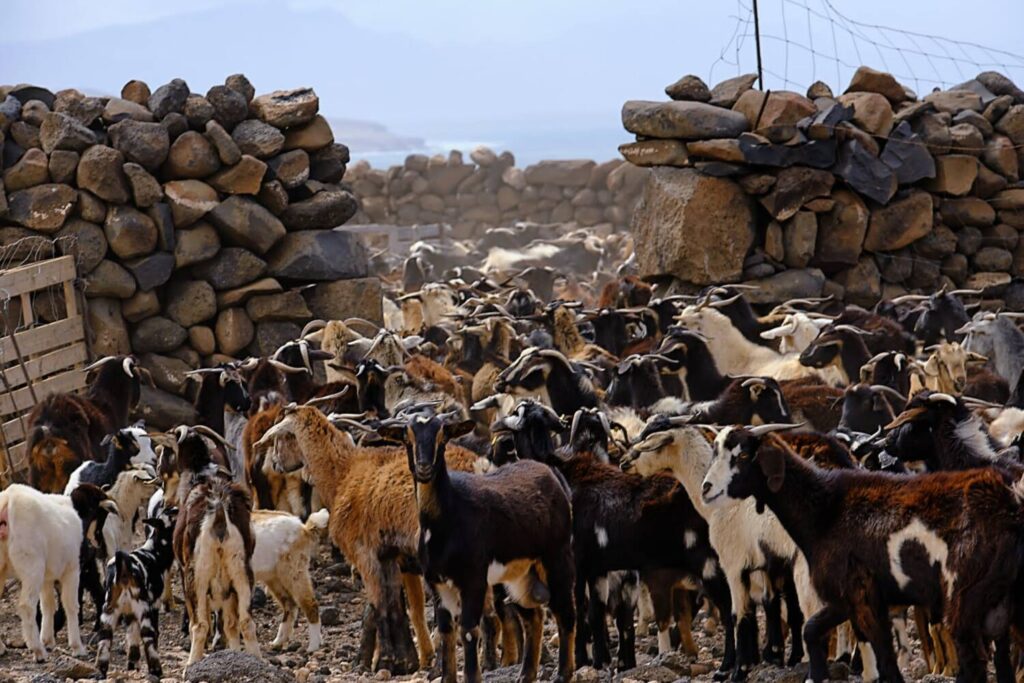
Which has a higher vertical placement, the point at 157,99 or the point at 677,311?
the point at 157,99

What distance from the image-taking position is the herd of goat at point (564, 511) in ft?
23.0

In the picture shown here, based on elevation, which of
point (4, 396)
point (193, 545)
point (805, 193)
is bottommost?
point (193, 545)

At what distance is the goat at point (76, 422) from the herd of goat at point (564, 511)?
21mm

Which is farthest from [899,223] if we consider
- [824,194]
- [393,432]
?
[393,432]

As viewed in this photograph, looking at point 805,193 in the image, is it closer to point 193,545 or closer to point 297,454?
point 297,454

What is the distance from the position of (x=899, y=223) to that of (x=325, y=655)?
10472mm

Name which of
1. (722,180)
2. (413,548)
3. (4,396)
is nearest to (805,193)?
(722,180)

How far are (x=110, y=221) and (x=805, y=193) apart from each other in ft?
24.0

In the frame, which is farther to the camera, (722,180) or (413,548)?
(722,180)

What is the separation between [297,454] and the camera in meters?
9.85

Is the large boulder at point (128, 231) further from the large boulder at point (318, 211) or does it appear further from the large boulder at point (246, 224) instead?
the large boulder at point (318, 211)

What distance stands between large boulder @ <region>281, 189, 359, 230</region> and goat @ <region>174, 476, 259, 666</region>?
8.45 m

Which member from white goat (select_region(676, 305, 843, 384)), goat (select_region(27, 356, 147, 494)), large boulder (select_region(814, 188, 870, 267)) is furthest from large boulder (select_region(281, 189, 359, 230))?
large boulder (select_region(814, 188, 870, 267))

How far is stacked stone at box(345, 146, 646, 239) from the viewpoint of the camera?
3341 cm
